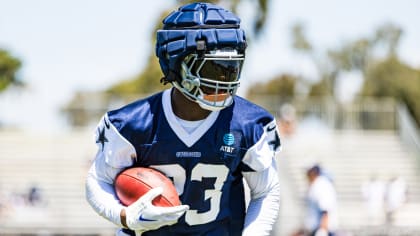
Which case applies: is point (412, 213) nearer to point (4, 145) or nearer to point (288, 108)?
point (288, 108)

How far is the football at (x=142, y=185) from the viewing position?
14.2 ft

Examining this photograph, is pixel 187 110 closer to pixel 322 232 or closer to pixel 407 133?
pixel 322 232

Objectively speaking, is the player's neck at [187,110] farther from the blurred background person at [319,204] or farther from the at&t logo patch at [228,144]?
the blurred background person at [319,204]

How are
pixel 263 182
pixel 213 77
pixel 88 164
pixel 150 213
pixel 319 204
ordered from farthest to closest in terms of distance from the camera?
pixel 88 164 < pixel 319 204 < pixel 263 182 < pixel 213 77 < pixel 150 213

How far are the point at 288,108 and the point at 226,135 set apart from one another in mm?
17683

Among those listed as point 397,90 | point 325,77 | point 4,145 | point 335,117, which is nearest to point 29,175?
point 4,145

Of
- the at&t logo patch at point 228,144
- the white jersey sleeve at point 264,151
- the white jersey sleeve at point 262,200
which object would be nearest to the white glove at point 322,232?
the white jersey sleeve at point 262,200

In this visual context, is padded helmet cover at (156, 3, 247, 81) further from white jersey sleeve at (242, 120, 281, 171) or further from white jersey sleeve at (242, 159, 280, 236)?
white jersey sleeve at (242, 159, 280, 236)

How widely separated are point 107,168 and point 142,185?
27 centimetres

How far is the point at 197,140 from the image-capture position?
4.51 m

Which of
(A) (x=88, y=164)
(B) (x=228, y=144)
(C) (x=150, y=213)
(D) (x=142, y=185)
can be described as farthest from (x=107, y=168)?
(A) (x=88, y=164)

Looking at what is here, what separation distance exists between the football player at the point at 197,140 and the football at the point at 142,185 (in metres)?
0.04

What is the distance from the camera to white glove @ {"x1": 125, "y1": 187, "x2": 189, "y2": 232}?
14.0 feet

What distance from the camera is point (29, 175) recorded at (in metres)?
23.0
